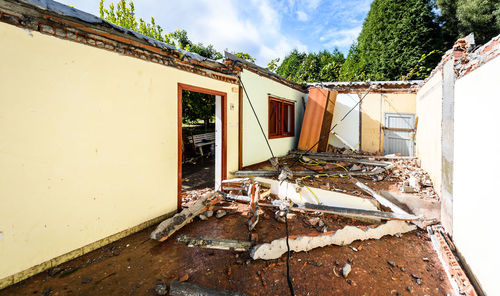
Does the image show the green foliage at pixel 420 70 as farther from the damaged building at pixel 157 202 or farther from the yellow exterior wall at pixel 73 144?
the yellow exterior wall at pixel 73 144

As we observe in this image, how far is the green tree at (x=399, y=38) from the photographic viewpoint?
44.7 feet

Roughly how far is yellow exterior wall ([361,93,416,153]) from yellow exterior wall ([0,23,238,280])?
340 inches

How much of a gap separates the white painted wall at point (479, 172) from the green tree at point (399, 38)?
1406 centimetres

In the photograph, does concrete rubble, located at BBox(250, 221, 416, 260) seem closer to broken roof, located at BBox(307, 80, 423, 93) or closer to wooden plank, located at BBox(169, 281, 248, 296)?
wooden plank, located at BBox(169, 281, 248, 296)

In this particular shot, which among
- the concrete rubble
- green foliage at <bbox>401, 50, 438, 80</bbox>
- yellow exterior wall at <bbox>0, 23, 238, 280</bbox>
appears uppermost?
green foliage at <bbox>401, 50, 438, 80</bbox>

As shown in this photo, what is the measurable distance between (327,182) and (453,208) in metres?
2.70

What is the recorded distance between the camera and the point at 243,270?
2.63 metres

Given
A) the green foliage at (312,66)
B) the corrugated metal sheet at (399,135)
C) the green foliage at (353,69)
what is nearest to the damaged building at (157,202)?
the corrugated metal sheet at (399,135)

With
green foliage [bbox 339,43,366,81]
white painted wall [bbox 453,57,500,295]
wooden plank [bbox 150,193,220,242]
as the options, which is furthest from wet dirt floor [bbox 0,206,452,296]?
green foliage [bbox 339,43,366,81]

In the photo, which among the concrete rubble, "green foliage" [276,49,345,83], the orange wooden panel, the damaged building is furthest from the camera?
"green foliage" [276,49,345,83]

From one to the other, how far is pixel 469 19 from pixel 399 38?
468 centimetres

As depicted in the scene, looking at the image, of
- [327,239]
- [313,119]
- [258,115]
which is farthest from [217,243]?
[313,119]

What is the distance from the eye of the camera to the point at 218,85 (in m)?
4.98

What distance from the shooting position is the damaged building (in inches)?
89.8
